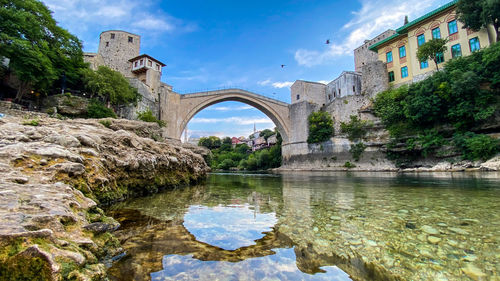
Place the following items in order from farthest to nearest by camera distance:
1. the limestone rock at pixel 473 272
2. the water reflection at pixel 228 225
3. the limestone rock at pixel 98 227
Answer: the water reflection at pixel 228 225 < the limestone rock at pixel 98 227 < the limestone rock at pixel 473 272

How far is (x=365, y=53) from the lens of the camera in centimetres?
3136

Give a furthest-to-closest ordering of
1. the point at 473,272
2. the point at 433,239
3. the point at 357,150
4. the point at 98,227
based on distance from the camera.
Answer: the point at 357,150 < the point at 433,239 < the point at 98,227 < the point at 473,272

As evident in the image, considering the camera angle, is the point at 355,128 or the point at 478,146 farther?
the point at 355,128

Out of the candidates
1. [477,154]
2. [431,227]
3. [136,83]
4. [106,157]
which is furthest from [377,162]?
[136,83]

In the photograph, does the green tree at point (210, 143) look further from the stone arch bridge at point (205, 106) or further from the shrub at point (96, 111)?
the shrub at point (96, 111)

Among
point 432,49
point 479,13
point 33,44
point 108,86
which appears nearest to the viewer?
point 33,44

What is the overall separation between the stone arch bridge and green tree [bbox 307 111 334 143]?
3.90 metres

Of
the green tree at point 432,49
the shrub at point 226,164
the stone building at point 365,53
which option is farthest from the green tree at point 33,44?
the stone building at point 365,53

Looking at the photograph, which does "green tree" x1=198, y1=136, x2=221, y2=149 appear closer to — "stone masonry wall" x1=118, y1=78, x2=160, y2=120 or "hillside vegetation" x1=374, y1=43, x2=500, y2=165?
"stone masonry wall" x1=118, y1=78, x2=160, y2=120

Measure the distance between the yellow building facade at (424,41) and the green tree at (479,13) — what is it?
2.82 ft

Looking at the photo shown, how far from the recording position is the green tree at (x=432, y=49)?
1677 cm

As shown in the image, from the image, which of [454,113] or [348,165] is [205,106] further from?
A: [454,113]

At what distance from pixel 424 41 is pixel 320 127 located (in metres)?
12.3

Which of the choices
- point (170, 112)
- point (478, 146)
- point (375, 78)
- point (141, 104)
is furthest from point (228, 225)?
point (375, 78)
